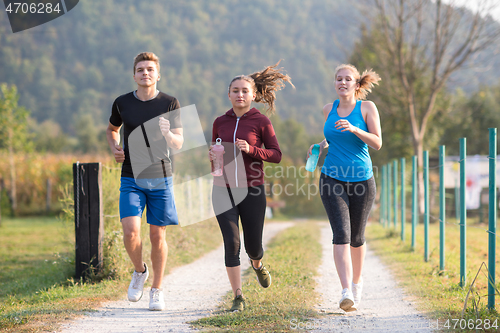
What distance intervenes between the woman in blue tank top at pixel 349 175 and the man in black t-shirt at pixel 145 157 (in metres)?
1.35

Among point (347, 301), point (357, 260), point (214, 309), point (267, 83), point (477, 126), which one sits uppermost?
point (477, 126)

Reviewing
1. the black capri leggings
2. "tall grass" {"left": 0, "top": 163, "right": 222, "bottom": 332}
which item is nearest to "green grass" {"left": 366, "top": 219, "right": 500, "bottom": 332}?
the black capri leggings

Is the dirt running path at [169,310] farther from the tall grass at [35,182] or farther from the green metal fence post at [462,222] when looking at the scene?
the tall grass at [35,182]

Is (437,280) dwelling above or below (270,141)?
below

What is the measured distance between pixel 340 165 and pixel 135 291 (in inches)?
83.6

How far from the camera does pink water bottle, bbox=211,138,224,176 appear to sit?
3.83 m

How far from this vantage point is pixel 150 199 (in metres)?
4.06

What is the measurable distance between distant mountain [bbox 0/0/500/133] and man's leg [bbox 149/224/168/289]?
81303mm

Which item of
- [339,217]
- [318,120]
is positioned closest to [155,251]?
[339,217]

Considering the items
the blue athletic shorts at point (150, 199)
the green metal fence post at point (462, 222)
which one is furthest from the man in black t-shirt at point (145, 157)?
the green metal fence post at point (462, 222)

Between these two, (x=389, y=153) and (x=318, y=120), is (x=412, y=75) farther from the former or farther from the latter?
(x=318, y=120)

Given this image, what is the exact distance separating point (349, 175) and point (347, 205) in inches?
10.3

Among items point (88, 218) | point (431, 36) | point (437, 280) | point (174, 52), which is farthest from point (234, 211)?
point (174, 52)

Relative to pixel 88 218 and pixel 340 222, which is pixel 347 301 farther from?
pixel 88 218
